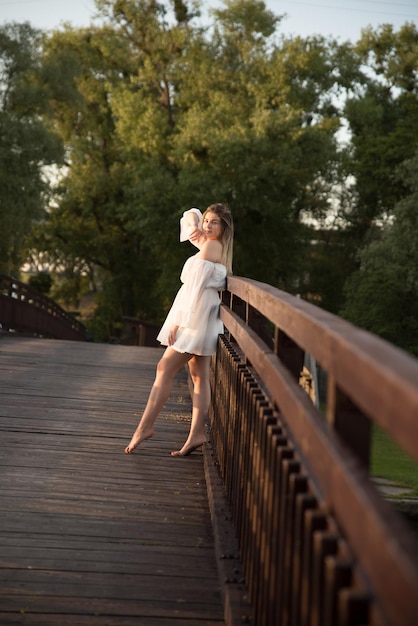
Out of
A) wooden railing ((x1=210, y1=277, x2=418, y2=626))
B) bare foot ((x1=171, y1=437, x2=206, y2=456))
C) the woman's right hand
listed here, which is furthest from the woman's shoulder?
wooden railing ((x1=210, y1=277, x2=418, y2=626))

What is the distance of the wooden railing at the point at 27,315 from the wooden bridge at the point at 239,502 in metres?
12.6

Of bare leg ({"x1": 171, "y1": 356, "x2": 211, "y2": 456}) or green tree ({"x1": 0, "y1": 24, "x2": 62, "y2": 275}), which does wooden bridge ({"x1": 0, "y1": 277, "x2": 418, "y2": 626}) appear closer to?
bare leg ({"x1": 171, "y1": 356, "x2": 211, "y2": 456})

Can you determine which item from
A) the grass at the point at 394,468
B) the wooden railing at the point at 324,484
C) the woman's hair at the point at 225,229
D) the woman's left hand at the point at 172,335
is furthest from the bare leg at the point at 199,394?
the grass at the point at 394,468

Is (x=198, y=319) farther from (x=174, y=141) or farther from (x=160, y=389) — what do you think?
(x=174, y=141)

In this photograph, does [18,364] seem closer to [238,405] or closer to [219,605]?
[238,405]

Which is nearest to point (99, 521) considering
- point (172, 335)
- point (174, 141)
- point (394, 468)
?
point (172, 335)

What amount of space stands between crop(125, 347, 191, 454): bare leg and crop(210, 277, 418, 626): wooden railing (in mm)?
1971

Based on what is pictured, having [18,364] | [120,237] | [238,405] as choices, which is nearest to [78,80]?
[120,237]

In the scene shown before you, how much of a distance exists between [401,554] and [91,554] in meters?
2.85

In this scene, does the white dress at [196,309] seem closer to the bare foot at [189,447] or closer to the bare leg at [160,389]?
the bare leg at [160,389]

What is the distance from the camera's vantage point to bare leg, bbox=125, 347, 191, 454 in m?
6.14

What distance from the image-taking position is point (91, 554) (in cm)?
418

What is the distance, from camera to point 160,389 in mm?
6219

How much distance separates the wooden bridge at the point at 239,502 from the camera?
1.82 metres
